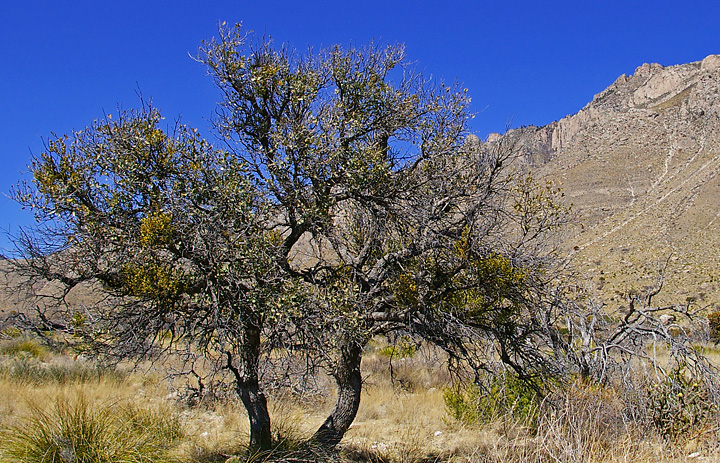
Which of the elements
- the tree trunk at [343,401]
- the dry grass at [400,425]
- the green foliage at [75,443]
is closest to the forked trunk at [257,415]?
the dry grass at [400,425]

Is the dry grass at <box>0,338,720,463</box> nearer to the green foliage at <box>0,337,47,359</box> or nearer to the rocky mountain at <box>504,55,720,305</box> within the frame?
the green foliage at <box>0,337,47,359</box>

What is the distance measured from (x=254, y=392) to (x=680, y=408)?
6.62 metres

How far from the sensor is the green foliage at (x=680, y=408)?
7957 millimetres

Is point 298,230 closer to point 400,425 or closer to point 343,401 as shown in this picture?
point 343,401

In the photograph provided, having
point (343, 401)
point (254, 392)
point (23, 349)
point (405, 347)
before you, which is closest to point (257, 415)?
point (254, 392)

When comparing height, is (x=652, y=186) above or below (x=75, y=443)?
above

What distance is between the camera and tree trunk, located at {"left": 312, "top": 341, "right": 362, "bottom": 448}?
23.2 ft

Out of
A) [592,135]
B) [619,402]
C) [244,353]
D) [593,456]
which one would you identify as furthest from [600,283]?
[592,135]

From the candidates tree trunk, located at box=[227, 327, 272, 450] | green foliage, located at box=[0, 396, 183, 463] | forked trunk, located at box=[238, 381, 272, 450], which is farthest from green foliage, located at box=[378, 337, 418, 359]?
green foliage, located at box=[0, 396, 183, 463]

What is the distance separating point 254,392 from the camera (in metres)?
6.60

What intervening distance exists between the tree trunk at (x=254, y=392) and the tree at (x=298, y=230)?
28 mm

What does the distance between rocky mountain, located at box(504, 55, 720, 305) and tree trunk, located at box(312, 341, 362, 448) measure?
13.6 ft

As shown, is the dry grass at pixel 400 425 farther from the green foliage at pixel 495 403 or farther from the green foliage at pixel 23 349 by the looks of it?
the green foliage at pixel 23 349

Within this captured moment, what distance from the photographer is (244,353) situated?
6.02 m
